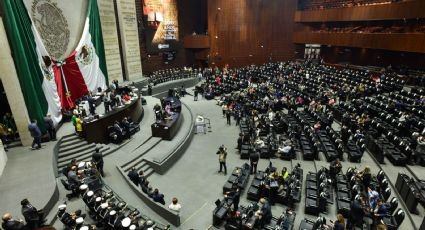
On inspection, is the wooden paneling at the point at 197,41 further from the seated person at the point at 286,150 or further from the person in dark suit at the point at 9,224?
the person in dark suit at the point at 9,224

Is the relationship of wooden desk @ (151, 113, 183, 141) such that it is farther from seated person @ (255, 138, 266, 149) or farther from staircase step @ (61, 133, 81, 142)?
seated person @ (255, 138, 266, 149)

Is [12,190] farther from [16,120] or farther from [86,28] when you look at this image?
[86,28]

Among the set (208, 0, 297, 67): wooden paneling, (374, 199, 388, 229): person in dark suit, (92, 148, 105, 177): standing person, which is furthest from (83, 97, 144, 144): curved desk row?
(208, 0, 297, 67): wooden paneling

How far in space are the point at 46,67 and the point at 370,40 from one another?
1095 inches

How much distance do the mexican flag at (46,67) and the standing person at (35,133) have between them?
3.04 feet

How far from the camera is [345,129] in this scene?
14180mm

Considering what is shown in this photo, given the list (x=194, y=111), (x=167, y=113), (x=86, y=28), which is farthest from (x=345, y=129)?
(x=86, y=28)

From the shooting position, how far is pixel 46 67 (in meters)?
13.8

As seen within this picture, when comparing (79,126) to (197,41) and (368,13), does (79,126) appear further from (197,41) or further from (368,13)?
(368,13)

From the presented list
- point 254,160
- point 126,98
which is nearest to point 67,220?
point 254,160

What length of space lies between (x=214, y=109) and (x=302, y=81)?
9242mm

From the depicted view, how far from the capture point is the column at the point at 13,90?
1148 cm

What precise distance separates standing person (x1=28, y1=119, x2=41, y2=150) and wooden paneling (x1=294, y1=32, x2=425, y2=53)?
26.1 m

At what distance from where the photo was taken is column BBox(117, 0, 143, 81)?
978 inches
